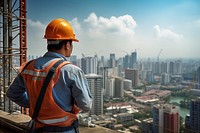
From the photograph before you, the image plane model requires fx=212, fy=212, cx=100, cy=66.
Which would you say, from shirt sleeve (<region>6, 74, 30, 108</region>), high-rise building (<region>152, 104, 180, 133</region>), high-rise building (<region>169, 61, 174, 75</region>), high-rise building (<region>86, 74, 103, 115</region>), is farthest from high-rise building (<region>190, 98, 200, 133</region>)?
high-rise building (<region>169, 61, 174, 75</region>)

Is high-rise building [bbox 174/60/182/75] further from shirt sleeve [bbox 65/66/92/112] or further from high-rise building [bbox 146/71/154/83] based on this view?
shirt sleeve [bbox 65/66/92/112]

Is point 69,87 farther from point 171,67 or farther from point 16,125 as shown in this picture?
point 171,67

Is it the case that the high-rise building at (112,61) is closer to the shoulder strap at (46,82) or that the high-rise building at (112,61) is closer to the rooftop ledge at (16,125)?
the rooftop ledge at (16,125)

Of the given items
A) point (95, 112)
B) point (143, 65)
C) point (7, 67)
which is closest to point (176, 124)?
point (95, 112)

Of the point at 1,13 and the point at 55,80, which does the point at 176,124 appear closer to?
the point at 1,13

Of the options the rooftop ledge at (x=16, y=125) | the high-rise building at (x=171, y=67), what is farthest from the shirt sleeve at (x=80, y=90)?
the high-rise building at (x=171, y=67)

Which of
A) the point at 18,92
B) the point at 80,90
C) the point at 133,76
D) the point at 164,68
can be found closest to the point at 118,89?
the point at 133,76
